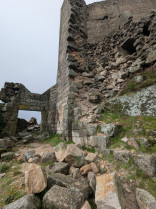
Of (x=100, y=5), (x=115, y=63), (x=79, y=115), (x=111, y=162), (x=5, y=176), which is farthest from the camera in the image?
(x=100, y=5)

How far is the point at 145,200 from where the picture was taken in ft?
3.70

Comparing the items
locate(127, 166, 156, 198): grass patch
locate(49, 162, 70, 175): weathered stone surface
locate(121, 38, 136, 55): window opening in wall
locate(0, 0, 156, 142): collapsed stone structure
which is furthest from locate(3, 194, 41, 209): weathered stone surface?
locate(121, 38, 136, 55): window opening in wall

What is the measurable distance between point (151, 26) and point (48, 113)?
7.64m

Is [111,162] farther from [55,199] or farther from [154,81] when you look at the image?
[154,81]

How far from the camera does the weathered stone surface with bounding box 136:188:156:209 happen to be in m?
1.06

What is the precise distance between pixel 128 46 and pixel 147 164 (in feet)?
15.9

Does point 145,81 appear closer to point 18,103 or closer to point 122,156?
point 122,156

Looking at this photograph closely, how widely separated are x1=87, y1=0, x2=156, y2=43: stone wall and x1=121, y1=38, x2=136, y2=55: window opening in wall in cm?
418

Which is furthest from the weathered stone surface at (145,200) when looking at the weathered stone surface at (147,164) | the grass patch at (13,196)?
the grass patch at (13,196)

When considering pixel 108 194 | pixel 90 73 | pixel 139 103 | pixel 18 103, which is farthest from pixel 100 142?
pixel 18 103

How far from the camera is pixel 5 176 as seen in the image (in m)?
2.18

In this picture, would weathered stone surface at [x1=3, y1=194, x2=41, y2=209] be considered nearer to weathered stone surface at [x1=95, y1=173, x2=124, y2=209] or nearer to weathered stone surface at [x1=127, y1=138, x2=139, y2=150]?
weathered stone surface at [x1=95, y1=173, x2=124, y2=209]

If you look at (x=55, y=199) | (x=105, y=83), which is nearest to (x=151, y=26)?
(x=105, y=83)

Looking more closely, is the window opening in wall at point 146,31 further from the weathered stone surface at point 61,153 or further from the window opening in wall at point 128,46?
the weathered stone surface at point 61,153
